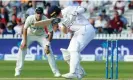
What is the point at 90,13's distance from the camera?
22047 millimetres

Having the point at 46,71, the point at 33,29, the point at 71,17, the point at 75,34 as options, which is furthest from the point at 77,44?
the point at 46,71

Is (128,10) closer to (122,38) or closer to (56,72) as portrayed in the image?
(122,38)

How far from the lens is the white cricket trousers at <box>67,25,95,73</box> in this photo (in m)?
10.6

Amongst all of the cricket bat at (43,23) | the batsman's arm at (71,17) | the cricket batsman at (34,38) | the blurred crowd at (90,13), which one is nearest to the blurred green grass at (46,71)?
the cricket batsman at (34,38)

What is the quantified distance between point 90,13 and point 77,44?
11413 mm

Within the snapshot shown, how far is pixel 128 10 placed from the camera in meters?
22.3

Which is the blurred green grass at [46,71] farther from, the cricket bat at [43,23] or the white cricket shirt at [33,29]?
the cricket bat at [43,23]

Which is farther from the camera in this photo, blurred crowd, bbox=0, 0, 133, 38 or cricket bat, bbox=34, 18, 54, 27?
blurred crowd, bbox=0, 0, 133, 38

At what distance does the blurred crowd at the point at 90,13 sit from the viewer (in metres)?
20.5

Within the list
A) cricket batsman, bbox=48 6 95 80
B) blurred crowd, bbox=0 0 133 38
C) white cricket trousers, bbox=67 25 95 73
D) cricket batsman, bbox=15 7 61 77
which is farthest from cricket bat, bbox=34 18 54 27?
blurred crowd, bbox=0 0 133 38

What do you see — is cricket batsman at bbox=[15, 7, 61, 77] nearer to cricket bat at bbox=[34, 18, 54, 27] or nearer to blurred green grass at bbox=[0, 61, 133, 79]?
blurred green grass at bbox=[0, 61, 133, 79]

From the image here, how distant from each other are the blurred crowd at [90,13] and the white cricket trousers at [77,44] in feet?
28.5

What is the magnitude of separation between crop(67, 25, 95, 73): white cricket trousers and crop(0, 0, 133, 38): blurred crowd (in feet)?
28.5

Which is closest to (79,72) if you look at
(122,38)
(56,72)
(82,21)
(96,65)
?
(82,21)
